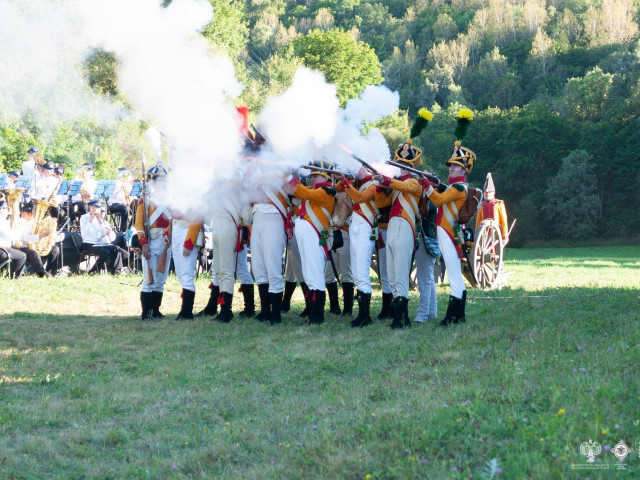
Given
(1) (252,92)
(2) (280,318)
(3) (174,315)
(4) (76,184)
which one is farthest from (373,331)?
(4) (76,184)

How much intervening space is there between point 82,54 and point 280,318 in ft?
13.2

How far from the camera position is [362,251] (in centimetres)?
897

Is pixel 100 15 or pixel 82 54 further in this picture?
pixel 82 54

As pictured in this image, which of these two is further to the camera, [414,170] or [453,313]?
[453,313]

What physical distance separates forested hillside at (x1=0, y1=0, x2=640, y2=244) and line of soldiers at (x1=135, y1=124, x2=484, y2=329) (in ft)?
6.74

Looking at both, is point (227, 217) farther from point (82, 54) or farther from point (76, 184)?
point (76, 184)

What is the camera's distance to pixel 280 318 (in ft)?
31.0

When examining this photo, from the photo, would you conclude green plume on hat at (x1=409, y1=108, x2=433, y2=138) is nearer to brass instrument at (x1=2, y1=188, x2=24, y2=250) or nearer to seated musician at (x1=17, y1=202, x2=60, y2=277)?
seated musician at (x1=17, y1=202, x2=60, y2=277)

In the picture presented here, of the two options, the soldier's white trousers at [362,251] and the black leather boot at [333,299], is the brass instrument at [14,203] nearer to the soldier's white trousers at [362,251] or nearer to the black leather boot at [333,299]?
the black leather boot at [333,299]

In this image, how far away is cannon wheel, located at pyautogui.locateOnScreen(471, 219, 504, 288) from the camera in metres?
13.0

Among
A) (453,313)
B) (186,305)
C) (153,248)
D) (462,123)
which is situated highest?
(462,123)

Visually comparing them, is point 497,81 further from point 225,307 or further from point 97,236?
point 225,307
